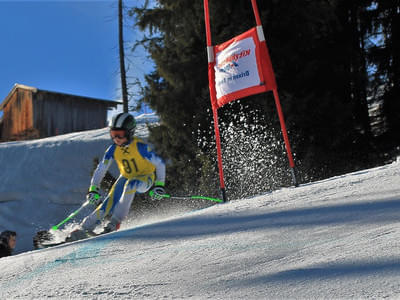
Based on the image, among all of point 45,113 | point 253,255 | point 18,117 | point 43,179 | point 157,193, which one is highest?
point 18,117

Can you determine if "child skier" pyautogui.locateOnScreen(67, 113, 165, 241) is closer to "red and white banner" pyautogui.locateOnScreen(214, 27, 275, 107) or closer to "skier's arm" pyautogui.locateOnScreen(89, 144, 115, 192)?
"skier's arm" pyautogui.locateOnScreen(89, 144, 115, 192)

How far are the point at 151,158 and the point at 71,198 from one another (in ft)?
32.4

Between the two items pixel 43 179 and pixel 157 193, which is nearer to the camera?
pixel 157 193

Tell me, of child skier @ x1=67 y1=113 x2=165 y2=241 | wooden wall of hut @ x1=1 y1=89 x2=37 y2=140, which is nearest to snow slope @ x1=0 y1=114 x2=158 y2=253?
wooden wall of hut @ x1=1 y1=89 x2=37 y2=140

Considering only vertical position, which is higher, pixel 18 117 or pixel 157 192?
pixel 18 117

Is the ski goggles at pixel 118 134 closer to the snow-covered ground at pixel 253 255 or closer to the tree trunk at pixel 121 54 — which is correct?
the snow-covered ground at pixel 253 255

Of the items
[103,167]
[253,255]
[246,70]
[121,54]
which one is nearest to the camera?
[253,255]

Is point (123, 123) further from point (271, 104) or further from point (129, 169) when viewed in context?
point (271, 104)

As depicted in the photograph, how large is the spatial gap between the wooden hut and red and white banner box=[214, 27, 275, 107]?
2254 centimetres

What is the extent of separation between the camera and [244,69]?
4.98 m

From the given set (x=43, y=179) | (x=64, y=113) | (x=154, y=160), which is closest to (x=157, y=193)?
(x=154, y=160)

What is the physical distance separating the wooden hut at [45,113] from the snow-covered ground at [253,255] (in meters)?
24.1

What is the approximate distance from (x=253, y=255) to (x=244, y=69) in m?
3.21

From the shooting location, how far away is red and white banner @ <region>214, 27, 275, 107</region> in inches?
194
